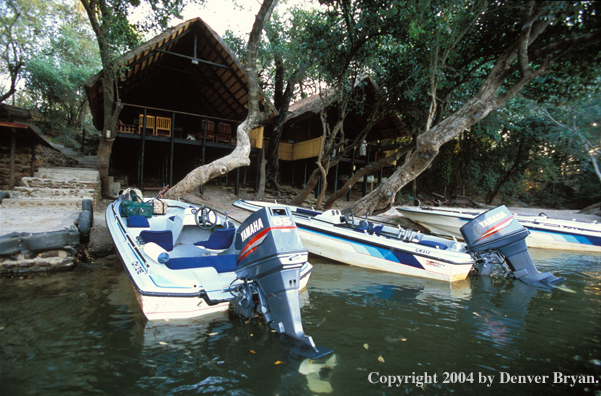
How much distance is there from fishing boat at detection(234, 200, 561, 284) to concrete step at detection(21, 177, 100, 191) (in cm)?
692

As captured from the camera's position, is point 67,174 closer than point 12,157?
No

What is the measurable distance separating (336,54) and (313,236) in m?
6.65

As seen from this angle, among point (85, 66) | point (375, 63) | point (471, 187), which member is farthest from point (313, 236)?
point (85, 66)

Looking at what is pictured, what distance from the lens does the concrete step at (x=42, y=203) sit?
795 centimetres

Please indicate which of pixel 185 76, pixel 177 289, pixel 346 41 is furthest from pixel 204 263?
pixel 185 76

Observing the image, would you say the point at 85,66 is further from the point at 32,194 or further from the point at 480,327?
the point at 480,327

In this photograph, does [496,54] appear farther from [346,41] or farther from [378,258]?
[346,41]

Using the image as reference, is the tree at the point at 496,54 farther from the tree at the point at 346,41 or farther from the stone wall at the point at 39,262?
the stone wall at the point at 39,262

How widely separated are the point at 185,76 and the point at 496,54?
12.7 metres

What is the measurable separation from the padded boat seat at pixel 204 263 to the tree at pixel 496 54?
354 cm

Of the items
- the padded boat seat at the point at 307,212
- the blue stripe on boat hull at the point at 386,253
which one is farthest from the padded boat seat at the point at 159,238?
the padded boat seat at the point at 307,212

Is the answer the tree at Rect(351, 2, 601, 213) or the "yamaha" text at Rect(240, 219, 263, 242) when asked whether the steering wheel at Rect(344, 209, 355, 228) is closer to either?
the tree at Rect(351, 2, 601, 213)

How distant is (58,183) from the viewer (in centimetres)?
964

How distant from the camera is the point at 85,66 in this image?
2252cm
